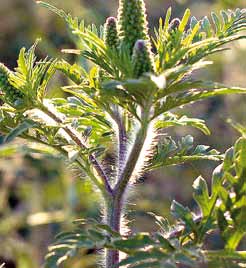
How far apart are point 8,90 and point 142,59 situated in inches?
10.5

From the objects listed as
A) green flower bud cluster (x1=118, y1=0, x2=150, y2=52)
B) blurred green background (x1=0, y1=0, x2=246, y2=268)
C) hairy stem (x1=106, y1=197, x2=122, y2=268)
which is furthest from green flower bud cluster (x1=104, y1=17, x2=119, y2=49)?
blurred green background (x1=0, y1=0, x2=246, y2=268)

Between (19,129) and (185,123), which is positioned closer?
(19,129)

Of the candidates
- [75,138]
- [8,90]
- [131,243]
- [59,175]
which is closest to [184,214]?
[131,243]

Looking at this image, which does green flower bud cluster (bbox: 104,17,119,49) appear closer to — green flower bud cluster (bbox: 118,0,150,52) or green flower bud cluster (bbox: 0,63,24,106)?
green flower bud cluster (bbox: 118,0,150,52)

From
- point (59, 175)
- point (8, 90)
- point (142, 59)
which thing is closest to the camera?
point (142, 59)

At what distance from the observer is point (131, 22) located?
900mm

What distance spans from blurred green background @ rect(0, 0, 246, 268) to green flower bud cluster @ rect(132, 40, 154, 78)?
125 cm

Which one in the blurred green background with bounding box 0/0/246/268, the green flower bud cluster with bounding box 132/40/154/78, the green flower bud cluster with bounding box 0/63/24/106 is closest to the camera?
the green flower bud cluster with bounding box 132/40/154/78

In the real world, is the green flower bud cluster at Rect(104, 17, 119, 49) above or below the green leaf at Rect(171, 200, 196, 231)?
above

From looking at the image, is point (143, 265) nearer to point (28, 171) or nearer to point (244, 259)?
point (244, 259)

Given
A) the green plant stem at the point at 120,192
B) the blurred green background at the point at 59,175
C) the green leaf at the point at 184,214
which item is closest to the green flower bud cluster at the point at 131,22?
the green plant stem at the point at 120,192

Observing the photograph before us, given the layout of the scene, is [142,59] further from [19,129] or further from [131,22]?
[19,129]

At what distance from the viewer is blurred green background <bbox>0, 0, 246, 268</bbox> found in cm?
299

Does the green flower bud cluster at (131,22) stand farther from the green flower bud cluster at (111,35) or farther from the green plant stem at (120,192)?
the green plant stem at (120,192)
